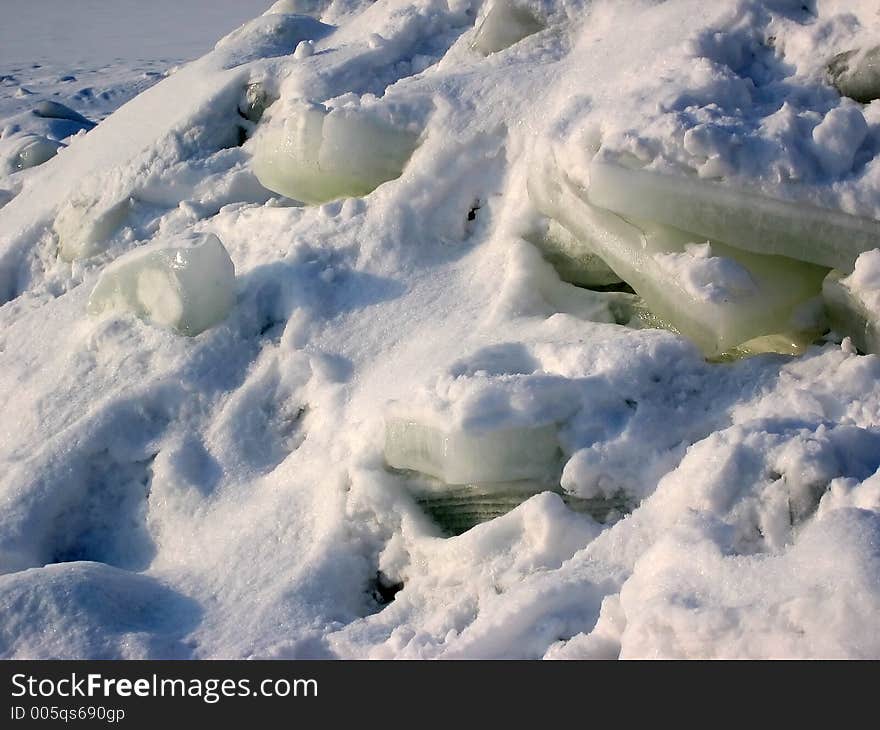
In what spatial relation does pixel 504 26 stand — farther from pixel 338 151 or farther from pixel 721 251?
pixel 721 251

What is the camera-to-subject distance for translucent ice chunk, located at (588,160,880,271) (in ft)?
7.91

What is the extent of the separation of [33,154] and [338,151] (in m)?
2.89

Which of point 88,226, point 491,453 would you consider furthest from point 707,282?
point 88,226

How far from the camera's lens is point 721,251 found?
8.39ft

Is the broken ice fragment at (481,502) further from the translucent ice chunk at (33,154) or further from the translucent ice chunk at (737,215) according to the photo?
the translucent ice chunk at (33,154)

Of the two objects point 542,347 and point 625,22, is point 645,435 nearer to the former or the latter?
point 542,347

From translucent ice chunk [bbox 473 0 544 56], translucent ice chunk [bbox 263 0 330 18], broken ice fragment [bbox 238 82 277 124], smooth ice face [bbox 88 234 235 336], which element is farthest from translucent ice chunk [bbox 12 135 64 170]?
translucent ice chunk [bbox 473 0 544 56]

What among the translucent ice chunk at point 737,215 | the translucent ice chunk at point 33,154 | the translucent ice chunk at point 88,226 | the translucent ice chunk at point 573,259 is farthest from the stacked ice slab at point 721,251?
the translucent ice chunk at point 33,154

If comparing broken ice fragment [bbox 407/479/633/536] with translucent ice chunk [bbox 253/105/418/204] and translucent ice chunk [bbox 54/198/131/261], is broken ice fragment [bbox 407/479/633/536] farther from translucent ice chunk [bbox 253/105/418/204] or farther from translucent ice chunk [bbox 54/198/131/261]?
translucent ice chunk [bbox 54/198/131/261]

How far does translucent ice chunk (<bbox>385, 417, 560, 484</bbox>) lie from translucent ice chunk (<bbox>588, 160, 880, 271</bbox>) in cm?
62

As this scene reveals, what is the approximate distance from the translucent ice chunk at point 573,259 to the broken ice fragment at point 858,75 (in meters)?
0.76

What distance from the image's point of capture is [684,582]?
1854 millimetres

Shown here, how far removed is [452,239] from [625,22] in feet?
3.01
